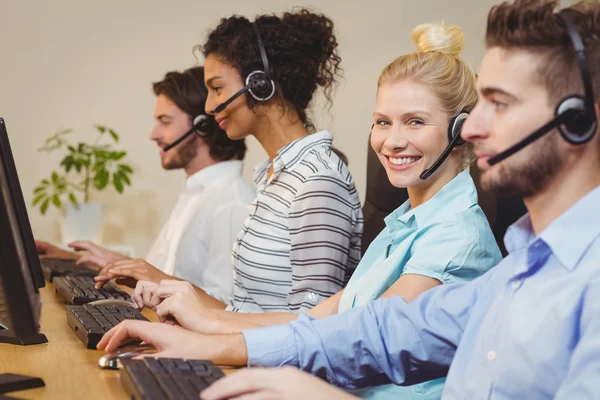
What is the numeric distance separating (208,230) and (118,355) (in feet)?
4.56

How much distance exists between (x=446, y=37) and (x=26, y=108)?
8.55 ft

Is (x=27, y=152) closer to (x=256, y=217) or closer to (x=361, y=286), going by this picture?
(x=256, y=217)

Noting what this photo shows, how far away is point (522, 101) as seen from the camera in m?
0.93

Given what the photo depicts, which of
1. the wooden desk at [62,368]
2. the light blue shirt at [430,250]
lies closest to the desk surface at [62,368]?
the wooden desk at [62,368]

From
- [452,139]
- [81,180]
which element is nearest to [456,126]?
[452,139]

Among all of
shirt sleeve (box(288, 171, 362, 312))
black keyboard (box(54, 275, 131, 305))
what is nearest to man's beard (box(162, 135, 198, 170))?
black keyboard (box(54, 275, 131, 305))

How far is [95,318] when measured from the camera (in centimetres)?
134

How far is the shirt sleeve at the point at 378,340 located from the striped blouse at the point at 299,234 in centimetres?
58

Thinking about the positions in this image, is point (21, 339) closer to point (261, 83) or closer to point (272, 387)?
point (272, 387)

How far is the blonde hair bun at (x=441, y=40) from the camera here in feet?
5.06

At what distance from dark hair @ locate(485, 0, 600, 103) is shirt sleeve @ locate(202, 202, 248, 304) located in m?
1.40

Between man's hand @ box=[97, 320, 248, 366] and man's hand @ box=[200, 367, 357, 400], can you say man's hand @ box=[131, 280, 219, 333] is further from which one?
man's hand @ box=[200, 367, 357, 400]

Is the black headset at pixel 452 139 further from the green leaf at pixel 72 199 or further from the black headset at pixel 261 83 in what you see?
the green leaf at pixel 72 199

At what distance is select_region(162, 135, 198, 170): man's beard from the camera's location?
2779 mm
